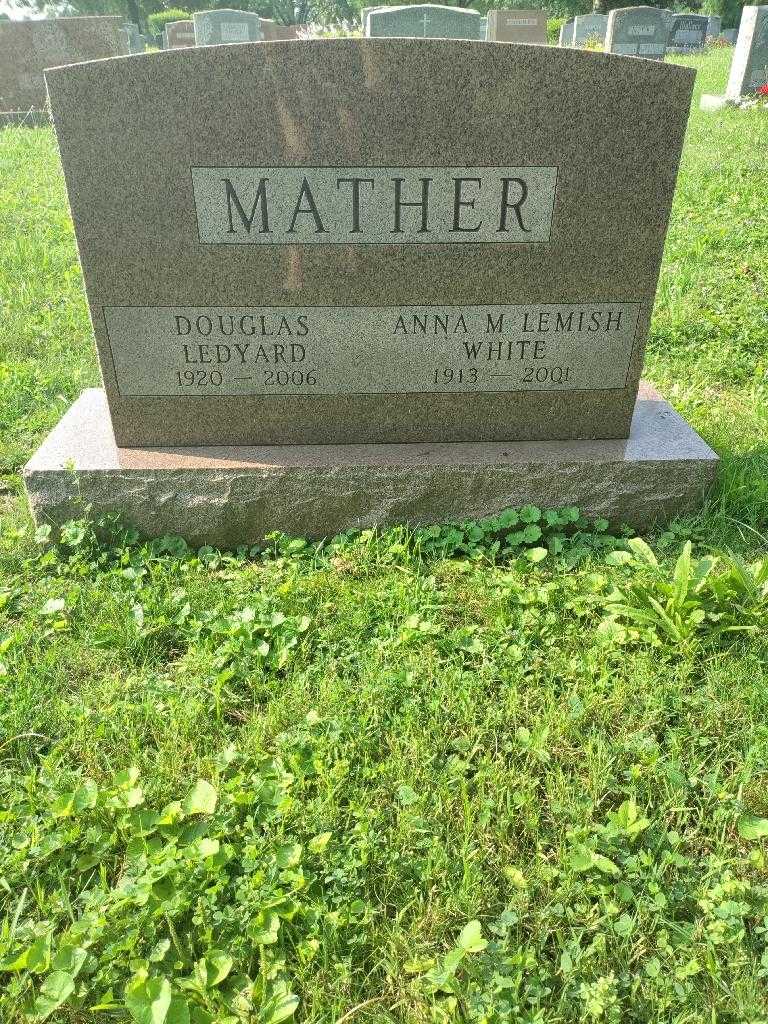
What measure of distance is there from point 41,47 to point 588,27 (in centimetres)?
1649

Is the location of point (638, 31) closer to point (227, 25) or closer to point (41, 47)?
point (227, 25)

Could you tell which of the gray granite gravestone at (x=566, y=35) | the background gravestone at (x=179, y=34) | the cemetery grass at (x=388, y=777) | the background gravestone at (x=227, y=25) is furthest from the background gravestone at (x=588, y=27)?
the cemetery grass at (x=388, y=777)

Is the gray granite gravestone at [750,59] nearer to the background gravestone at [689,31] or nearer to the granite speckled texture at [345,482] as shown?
the granite speckled texture at [345,482]

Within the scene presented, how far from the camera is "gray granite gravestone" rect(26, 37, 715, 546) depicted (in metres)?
2.43

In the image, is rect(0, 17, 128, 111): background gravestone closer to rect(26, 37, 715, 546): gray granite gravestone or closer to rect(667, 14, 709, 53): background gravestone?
rect(26, 37, 715, 546): gray granite gravestone

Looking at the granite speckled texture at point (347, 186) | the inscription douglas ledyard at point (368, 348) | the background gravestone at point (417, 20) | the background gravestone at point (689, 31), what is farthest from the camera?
the background gravestone at point (689, 31)

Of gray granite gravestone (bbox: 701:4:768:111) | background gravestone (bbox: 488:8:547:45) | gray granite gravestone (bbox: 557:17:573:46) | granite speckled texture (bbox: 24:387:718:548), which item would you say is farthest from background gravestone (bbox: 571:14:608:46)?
granite speckled texture (bbox: 24:387:718:548)

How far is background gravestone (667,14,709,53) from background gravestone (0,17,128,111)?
61.9ft

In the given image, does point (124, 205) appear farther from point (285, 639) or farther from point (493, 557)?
point (493, 557)

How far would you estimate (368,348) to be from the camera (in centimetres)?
281

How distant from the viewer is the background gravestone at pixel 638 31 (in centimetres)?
1764

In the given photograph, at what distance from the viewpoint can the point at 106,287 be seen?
8.84ft

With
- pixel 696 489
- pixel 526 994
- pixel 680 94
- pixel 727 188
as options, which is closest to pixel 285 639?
pixel 526 994

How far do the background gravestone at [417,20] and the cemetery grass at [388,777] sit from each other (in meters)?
13.8
